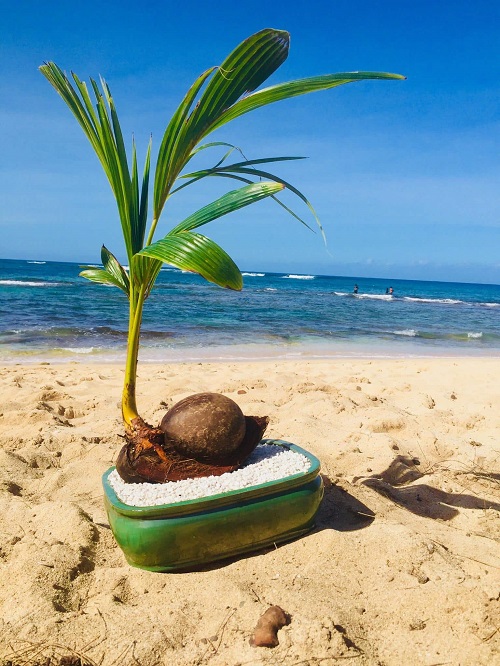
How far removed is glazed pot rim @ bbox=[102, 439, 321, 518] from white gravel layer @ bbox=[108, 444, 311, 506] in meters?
0.03

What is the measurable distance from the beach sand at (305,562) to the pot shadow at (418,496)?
0.01m

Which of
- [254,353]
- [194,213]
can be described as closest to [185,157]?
[194,213]

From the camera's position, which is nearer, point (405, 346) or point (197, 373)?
point (197, 373)

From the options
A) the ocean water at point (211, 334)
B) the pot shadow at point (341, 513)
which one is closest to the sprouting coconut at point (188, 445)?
the pot shadow at point (341, 513)

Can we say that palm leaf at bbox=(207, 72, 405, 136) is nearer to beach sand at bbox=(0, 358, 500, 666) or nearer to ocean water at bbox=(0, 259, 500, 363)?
beach sand at bbox=(0, 358, 500, 666)

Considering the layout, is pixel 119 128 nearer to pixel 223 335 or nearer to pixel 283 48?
pixel 283 48

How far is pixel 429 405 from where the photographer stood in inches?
173

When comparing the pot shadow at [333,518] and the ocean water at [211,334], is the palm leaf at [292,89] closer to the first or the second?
the pot shadow at [333,518]

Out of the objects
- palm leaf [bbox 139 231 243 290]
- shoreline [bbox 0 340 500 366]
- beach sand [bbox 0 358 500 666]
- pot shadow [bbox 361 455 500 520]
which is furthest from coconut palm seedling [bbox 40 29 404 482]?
shoreline [bbox 0 340 500 366]

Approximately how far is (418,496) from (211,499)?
141 cm

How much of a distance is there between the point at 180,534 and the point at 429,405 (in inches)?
122

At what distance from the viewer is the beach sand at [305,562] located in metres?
1.58

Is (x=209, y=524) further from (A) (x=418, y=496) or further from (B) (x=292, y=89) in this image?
(B) (x=292, y=89)

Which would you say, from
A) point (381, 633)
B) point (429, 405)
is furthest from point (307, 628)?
point (429, 405)
